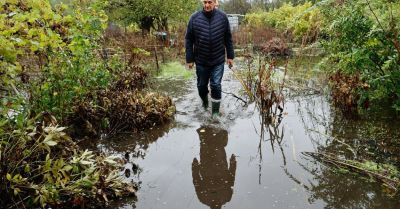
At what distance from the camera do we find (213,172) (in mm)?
4035

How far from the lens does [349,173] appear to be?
3.73 m

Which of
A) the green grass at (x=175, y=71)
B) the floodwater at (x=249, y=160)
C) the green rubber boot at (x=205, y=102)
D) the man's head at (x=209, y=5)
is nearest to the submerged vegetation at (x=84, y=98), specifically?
the floodwater at (x=249, y=160)

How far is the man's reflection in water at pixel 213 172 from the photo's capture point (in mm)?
3498

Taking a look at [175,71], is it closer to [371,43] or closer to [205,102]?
[205,102]

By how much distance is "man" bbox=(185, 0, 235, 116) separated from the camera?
5.80 metres

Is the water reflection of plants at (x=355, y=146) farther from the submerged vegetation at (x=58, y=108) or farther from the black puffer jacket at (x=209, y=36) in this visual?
the submerged vegetation at (x=58, y=108)

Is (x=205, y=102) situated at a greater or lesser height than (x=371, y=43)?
lesser

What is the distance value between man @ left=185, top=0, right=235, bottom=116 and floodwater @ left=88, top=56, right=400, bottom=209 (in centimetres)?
62

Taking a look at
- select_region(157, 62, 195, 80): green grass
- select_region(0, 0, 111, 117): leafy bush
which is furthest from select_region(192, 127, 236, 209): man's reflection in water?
select_region(157, 62, 195, 80): green grass

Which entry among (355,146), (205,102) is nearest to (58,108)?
(205,102)

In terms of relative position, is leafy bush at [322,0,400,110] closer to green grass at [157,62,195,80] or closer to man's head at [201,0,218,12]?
man's head at [201,0,218,12]

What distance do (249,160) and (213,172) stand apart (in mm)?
486

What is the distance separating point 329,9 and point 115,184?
13.2 feet

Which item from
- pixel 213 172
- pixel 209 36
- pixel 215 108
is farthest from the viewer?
pixel 215 108
